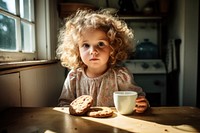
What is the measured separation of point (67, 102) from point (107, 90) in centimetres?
21

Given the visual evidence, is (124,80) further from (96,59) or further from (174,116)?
(174,116)

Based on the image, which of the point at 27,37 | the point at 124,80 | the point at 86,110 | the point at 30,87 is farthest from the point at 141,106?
Answer: the point at 27,37

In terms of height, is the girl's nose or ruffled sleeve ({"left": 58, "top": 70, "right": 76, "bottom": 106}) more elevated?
the girl's nose

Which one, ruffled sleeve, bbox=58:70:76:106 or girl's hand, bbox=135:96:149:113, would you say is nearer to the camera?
girl's hand, bbox=135:96:149:113

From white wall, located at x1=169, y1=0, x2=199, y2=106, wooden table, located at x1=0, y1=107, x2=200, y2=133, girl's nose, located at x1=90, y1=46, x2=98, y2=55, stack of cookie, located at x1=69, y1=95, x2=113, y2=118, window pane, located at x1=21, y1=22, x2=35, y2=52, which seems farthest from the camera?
white wall, located at x1=169, y1=0, x2=199, y2=106

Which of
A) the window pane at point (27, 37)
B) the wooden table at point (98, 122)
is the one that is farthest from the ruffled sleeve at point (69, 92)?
the window pane at point (27, 37)

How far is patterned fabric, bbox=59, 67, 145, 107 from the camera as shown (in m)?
1.09

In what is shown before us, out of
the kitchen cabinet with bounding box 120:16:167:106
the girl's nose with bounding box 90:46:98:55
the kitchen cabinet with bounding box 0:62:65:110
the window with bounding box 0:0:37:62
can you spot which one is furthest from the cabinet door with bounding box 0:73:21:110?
the kitchen cabinet with bounding box 120:16:167:106

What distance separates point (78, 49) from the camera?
1.16m

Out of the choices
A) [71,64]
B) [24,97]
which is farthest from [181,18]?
[24,97]

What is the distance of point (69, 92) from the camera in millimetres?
1108

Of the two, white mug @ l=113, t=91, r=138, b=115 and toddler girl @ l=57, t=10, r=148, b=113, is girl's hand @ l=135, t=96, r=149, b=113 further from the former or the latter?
toddler girl @ l=57, t=10, r=148, b=113

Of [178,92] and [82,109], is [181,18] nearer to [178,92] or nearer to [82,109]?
[178,92]

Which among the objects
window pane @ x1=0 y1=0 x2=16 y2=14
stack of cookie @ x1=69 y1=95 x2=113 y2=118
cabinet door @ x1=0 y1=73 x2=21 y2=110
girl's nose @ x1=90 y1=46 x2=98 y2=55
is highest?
window pane @ x1=0 y1=0 x2=16 y2=14
